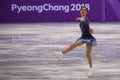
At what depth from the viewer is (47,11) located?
2609 centimetres

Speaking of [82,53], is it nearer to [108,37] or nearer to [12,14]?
[108,37]

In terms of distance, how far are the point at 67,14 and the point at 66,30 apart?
185 inches

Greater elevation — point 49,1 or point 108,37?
point 49,1

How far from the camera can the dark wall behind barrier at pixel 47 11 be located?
25.9m

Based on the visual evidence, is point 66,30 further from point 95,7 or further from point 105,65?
point 105,65

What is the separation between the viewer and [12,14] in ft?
86.0

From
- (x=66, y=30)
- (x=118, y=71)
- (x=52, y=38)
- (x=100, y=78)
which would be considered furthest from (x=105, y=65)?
(x=66, y=30)

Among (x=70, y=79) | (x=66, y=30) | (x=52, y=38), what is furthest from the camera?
(x=66, y=30)

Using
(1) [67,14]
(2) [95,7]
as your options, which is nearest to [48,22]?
(1) [67,14]

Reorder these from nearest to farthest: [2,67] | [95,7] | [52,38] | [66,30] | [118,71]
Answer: [118,71] → [2,67] → [52,38] → [66,30] → [95,7]

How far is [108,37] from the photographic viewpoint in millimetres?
18156

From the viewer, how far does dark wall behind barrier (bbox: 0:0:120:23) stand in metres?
25.9

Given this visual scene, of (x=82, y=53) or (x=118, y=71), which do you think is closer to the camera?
(x=118, y=71)

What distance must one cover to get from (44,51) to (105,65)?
3.42 metres
